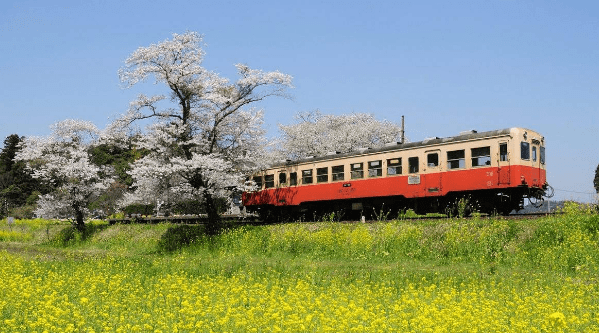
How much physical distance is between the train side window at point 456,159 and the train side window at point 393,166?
2097 millimetres

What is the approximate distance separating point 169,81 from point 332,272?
13831 mm

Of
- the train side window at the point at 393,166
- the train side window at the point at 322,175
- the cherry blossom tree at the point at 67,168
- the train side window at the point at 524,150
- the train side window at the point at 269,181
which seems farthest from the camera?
the cherry blossom tree at the point at 67,168

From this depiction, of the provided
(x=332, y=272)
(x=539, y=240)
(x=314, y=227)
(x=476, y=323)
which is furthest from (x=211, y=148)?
(x=476, y=323)

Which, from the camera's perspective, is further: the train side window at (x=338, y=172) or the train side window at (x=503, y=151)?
the train side window at (x=338, y=172)

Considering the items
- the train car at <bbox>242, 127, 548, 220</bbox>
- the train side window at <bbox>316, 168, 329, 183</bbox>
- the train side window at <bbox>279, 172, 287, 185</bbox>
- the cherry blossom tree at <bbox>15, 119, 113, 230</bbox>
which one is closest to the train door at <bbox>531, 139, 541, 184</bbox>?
the train car at <bbox>242, 127, 548, 220</bbox>

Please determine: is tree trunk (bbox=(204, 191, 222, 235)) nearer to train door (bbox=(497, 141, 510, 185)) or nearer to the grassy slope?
the grassy slope

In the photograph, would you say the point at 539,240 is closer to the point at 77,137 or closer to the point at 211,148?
the point at 211,148

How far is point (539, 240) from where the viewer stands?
50.5ft

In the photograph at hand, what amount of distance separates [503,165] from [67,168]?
2189 centimetres

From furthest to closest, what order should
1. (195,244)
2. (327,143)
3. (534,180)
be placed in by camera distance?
(327,143) < (195,244) < (534,180)

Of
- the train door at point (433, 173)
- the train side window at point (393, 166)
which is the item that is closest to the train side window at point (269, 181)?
the train side window at point (393, 166)

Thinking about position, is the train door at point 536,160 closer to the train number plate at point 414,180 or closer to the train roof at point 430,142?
the train roof at point 430,142

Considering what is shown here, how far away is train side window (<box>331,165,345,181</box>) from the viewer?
2388 cm

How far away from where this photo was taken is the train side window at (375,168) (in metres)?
22.3
